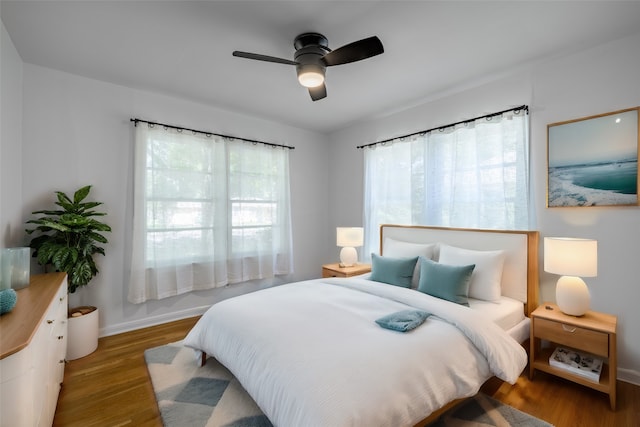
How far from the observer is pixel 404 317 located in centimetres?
183

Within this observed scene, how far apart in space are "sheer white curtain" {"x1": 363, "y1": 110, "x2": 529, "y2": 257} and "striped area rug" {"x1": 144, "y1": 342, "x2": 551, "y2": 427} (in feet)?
5.45

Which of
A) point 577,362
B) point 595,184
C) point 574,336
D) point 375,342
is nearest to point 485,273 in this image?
point 574,336

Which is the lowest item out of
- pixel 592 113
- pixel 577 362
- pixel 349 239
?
pixel 577 362

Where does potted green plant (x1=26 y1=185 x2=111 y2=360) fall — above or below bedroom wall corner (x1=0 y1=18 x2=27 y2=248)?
below

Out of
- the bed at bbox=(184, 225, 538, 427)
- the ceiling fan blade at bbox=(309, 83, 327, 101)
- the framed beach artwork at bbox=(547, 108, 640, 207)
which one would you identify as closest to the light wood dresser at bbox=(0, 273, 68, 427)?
the bed at bbox=(184, 225, 538, 427)

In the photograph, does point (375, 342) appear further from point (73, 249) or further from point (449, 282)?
point (73, 249)

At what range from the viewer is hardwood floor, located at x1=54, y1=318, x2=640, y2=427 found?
1.79m

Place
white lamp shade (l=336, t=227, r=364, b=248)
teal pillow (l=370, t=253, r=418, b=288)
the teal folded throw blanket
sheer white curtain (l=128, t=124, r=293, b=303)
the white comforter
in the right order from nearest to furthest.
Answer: the white comforter
the teal folded throw blanket
teal pillow (l=370, t=253, r=418, b=288)
sheer white curtain (l=128, t=124, r=293, b=303)
white lamp shade (l=336, t=227, r=364, b=248)

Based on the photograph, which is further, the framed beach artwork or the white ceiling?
the framed beach artwork

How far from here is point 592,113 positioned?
2336 millimetres

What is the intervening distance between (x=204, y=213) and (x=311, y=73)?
7.49ft

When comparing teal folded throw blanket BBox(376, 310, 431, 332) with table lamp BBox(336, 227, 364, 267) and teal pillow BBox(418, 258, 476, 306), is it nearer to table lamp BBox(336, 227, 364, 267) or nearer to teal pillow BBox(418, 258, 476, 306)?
teal pillow BBox(418, 258, 476, 306)

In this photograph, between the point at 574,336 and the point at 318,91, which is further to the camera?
the point at 318,91

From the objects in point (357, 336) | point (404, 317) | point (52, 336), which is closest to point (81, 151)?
point (52, 336)
